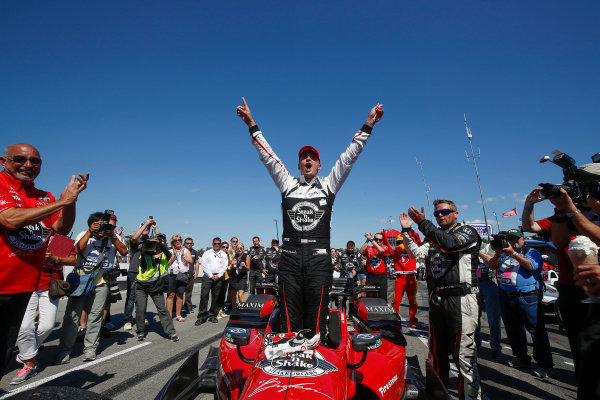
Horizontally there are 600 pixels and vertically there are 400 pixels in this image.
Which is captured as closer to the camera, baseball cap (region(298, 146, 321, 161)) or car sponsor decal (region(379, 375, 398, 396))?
car sponsor decal (region(379, 375, 398, 396))

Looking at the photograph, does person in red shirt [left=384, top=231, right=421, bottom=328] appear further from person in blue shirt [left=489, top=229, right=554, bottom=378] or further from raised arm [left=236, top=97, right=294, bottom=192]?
raised arm [left=236, top=97, right=294, bottom=192]

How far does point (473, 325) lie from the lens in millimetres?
3104

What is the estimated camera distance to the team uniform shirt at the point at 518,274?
197 inches

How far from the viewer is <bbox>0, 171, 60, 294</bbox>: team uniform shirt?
2287 mm

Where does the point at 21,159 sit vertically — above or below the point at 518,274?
above

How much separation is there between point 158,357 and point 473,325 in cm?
442

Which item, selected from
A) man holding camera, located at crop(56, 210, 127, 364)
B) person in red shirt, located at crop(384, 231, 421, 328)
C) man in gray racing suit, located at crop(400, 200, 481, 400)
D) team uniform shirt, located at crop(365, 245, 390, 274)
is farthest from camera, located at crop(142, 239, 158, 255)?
team uniform shirt, located at crop(365, 245, 390, 274)

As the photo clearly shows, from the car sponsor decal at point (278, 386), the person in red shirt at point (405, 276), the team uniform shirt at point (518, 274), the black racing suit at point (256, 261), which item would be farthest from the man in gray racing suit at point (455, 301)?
the black racing suit at point (256, 261)

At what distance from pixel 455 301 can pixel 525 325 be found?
276cm

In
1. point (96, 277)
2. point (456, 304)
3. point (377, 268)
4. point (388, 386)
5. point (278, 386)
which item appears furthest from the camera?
point (377, 268)

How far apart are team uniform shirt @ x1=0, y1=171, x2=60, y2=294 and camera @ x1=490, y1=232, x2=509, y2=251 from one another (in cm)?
563

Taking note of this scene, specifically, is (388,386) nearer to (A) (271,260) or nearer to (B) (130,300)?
(B) (130,300)

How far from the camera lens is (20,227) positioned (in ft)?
7.48

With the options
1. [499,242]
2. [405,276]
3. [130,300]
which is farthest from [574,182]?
[130,300]
